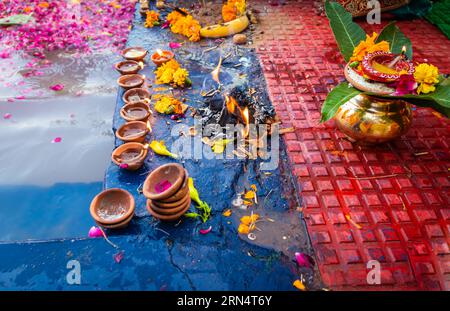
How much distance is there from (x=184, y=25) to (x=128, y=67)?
1.64m

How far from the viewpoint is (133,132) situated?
3650mm

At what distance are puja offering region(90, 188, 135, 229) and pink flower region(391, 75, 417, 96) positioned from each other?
2625 millimetres

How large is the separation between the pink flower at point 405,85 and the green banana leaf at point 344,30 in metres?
0.82

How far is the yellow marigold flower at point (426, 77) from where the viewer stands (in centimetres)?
293

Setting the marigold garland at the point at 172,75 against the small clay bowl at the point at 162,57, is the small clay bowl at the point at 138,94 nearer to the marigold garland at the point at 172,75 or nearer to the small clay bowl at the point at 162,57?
the marigold garland at the point at 172,75

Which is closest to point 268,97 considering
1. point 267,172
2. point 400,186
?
point 267,172

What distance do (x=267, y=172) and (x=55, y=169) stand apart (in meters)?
2.38

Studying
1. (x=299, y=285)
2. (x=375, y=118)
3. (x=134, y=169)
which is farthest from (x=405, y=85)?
(x=134, y=169)

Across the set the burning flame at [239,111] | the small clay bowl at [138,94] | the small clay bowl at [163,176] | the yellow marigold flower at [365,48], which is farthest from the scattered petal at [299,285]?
the small clay bowl at [138,94]

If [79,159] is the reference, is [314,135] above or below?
above

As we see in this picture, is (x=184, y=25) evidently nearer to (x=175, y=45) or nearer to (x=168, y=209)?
(x=175, y=45)
